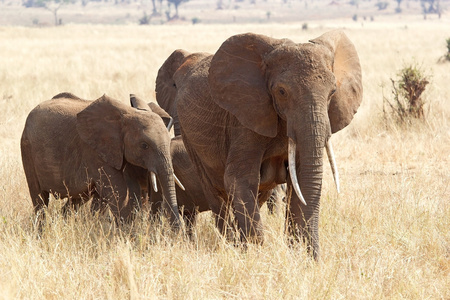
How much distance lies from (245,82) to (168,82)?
Result: 421cm

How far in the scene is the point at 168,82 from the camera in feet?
29.7

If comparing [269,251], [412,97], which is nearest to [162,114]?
[269,251]

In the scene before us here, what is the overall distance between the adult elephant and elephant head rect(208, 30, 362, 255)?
133 centimetres

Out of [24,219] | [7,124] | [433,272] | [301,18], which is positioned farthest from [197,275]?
[301,18]

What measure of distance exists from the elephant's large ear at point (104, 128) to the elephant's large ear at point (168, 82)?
2.15 m

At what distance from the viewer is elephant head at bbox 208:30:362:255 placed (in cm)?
446

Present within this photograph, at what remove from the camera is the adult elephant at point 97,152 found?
628 centimetres

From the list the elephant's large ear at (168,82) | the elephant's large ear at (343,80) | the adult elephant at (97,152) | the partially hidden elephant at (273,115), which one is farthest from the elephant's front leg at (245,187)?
the elephant's large ear at (168,82)

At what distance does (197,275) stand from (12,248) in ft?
4.36

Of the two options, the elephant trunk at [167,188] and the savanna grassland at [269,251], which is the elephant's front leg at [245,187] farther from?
the elephant trunk at [167,188]

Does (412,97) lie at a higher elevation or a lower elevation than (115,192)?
lower

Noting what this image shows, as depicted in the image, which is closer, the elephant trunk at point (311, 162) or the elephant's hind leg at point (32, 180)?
the elephant trunk at point (311, 162)

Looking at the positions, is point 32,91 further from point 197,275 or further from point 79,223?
point 197,275

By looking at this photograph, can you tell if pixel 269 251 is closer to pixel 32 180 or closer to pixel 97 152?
pixel 97 152
